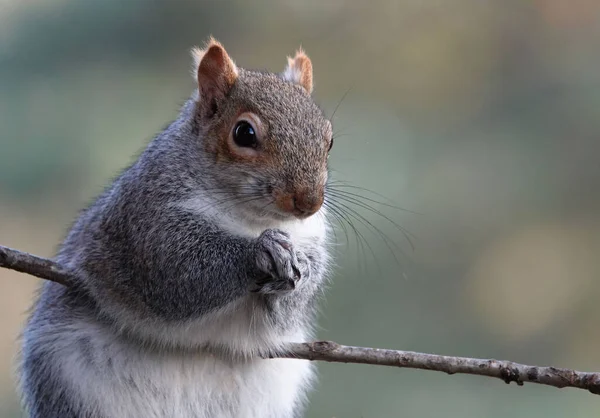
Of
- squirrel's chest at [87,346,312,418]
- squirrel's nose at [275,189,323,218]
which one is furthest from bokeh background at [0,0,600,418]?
squirrel's nose at [275,189,323,218]

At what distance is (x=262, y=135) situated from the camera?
2174 mm

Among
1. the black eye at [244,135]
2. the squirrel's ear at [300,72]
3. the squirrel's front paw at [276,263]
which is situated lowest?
the squirrel's front paw at [276,263]

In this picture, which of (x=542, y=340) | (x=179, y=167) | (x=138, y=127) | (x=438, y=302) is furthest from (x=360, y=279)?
(x=179, y=167)

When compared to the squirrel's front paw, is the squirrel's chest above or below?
below

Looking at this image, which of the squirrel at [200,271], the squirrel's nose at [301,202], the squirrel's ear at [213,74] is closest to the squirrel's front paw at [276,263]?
the squirrel at [200,271]

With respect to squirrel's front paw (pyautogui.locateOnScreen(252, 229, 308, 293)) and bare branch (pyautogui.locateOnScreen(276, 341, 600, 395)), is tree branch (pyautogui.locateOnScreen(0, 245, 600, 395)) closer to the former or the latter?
bare branch (pyautogui.locateOnScreen(276, 341, 600, 395))

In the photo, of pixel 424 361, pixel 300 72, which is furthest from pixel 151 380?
pixel 300 72

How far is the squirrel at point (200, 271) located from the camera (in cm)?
217

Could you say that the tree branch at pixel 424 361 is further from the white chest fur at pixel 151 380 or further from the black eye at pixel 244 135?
the black eye at pixel 244 135

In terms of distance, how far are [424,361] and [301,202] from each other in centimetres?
46

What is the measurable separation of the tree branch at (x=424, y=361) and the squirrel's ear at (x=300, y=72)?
79 cm

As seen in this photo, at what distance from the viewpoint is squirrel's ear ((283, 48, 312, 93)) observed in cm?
254

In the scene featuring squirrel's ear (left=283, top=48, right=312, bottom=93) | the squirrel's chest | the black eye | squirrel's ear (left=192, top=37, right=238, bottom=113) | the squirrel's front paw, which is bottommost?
the squirrel's chest

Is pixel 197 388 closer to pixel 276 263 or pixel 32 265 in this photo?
pixel 276 263
